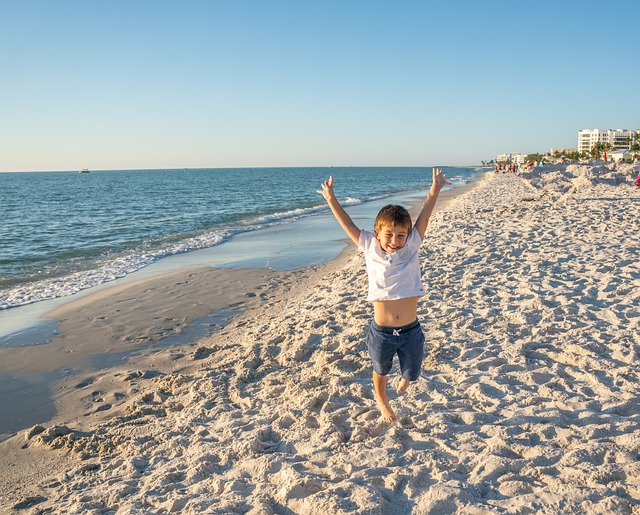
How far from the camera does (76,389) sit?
5.05m

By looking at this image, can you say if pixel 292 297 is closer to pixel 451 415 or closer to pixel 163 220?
pixel 451 415

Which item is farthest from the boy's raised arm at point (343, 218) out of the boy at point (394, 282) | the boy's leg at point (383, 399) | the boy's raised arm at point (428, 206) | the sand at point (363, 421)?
the sand at point (363, 421)

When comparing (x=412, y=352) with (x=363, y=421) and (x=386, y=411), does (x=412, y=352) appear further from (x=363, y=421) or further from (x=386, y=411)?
Result: (x=363, y=421)

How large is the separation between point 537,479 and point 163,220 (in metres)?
21.9

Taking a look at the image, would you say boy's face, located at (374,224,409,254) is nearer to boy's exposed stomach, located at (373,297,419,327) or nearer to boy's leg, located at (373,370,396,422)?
boy's exposed stomach, located at (373,297,419,327)

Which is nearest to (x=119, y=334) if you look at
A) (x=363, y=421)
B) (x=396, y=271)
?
(x=363, y=421)

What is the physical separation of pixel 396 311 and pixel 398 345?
0.83 feet

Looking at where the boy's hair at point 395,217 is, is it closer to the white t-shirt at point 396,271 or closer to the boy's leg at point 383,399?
the white t-shirt at point 396,271

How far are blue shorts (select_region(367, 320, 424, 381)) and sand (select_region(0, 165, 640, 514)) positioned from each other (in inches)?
18.4

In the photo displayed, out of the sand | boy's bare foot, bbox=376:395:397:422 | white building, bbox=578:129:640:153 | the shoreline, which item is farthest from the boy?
white building, bbox=578:129:640:153

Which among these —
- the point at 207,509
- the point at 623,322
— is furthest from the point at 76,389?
the point at 623,322

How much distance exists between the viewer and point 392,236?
333 cm

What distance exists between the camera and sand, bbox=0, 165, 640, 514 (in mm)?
2836

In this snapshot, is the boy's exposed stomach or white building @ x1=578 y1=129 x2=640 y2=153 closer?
the boy's exposed stomach
